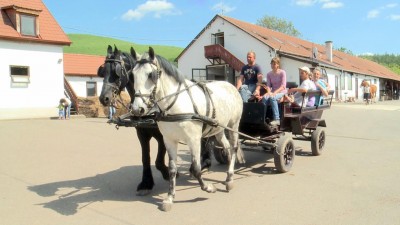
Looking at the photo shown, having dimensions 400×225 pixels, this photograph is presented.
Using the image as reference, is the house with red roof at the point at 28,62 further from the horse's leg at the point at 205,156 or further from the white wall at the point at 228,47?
the horse's leg at the point at 205,156

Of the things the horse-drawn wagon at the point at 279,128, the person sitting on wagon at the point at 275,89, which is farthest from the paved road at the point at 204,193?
the person sitting on wagon at the point at 275,89

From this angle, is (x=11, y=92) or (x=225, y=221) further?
(x=11, y=92)

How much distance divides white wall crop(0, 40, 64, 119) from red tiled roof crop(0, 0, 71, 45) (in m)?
0.43

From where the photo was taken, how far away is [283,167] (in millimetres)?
6668

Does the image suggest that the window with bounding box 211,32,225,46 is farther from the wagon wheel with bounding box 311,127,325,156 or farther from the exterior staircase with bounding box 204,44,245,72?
the wagon wheel with bounding box 311,127,325,156

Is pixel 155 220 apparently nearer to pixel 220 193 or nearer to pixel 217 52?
pixel 220 193

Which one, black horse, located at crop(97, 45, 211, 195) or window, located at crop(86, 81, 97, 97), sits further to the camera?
window, located at crop(86, 81, 97, 97)

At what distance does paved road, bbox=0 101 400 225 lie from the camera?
177 inches

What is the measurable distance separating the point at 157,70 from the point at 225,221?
2064 millimetres

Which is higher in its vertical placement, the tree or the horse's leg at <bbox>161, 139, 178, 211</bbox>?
the tree

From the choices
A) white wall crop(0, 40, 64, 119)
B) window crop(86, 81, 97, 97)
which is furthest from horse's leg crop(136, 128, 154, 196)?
window crop(86, 81, 97, 97)

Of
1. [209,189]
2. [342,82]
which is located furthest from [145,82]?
[342,82]

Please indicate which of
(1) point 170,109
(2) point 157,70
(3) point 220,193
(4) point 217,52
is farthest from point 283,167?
(4) point 217,52

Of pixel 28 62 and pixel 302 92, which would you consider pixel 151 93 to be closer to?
pixel 302 92
